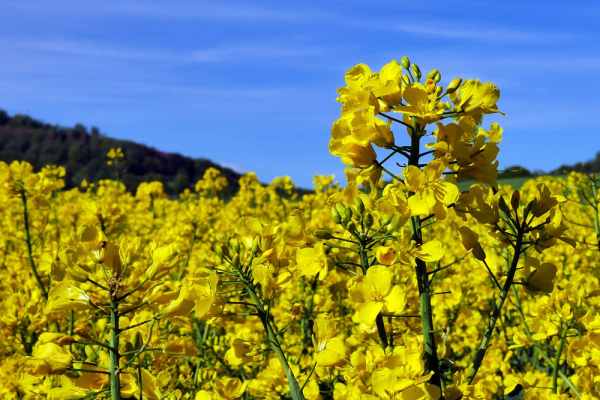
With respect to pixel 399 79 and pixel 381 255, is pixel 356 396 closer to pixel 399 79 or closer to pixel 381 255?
pixel 381 255

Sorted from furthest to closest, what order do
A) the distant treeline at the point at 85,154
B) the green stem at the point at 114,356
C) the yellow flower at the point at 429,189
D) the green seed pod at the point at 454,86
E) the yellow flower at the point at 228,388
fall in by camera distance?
the distant treeline at the point at 85,154
the yellow flower at the point at 228,388
the green seed pod at the point at 454,86
the yellow flower at the point at 429,189
the green stem at the point at 114,356

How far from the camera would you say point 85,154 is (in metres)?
32.5

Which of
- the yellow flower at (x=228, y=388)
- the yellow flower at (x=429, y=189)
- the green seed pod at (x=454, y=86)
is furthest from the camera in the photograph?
the yellow flower at (x=228, y=388)

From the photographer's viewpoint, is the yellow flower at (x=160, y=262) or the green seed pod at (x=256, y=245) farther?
the green seed pod at (x=256, y=245)

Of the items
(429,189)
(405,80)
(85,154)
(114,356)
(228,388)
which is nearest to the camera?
(114,356)

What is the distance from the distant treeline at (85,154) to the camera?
30.1m

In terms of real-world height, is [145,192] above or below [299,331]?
above

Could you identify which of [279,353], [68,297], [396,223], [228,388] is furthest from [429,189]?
[68,297]

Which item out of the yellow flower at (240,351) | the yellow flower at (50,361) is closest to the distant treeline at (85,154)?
the yellow flower at (240,351)

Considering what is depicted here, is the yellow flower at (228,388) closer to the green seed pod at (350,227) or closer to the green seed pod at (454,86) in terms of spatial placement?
the green seed pod at (350,227)

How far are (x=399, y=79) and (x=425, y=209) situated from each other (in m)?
0.38

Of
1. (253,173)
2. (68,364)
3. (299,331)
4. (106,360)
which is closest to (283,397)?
(106,360)

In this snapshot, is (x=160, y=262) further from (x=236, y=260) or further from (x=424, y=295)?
(x=424, y=295)

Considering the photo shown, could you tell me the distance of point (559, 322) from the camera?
2463mm
